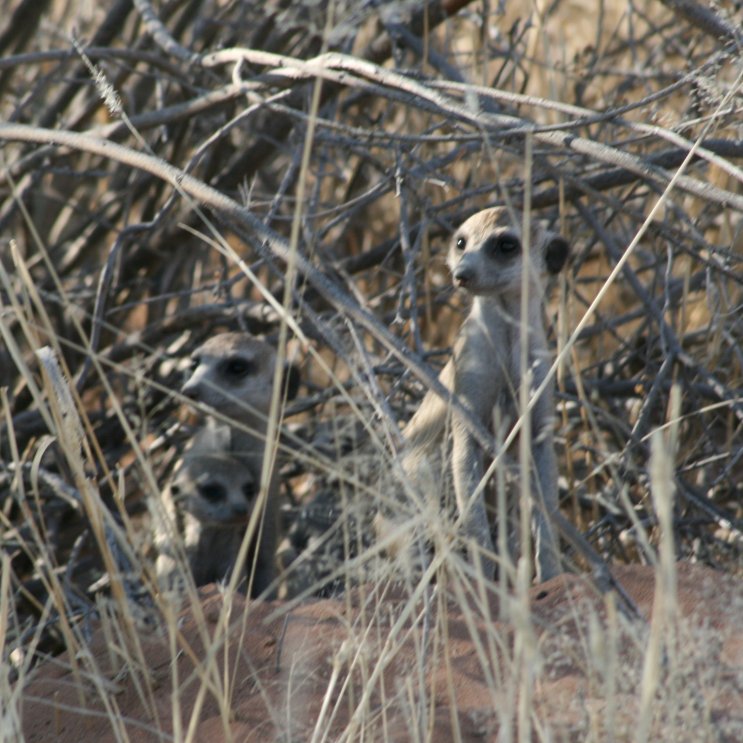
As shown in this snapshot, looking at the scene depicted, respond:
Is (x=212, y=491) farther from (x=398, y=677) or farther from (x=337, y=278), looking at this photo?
(x=398, y=677)

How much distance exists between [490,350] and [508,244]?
1.23 ft

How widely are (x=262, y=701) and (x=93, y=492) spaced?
0.64 m

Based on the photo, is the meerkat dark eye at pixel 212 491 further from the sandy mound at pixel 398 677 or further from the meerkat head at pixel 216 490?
the sandy mound at pixel 398 677

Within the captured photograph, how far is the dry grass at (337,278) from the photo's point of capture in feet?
9.86

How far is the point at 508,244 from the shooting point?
4039 mm

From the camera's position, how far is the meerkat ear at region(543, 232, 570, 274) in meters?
4.10

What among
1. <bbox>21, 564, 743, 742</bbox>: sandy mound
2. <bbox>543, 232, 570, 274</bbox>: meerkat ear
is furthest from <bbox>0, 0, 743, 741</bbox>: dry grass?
<bbox>543, 232, 570, 274</bbox>: meerkat ear

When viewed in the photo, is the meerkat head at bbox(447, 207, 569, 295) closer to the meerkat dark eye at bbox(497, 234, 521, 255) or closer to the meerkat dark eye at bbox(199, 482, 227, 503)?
the meerkat dark eye at bbox(497, 234, 521, 255)

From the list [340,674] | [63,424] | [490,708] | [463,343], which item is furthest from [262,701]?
[463,343]

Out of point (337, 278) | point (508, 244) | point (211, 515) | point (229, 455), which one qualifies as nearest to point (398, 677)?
point (508, 244)

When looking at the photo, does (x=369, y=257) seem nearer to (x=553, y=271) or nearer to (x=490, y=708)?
(x=553, y=271)

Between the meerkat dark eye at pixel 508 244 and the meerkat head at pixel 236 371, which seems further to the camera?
the meerkat head at pixel 236 371

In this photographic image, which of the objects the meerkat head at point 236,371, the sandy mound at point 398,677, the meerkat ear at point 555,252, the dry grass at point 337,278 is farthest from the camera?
the meerkat head at point 236,371

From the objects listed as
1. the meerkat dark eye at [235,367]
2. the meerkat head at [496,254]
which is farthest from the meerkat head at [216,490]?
the meerkat head at [496,254]
